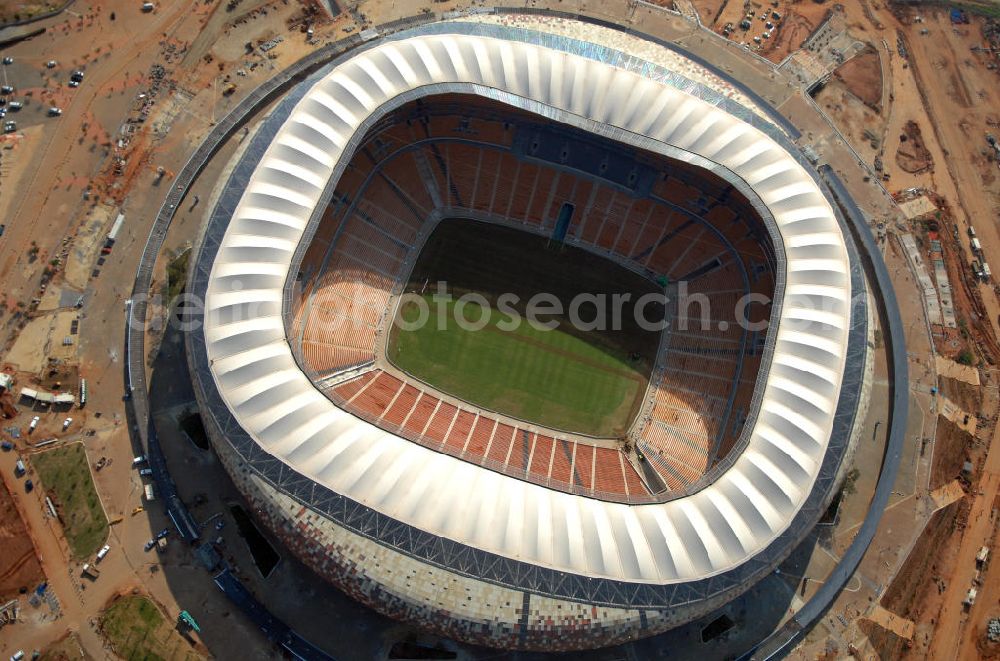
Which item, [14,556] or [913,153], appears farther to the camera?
[913,153]

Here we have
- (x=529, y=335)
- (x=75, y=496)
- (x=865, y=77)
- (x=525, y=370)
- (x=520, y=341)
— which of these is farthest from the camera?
(x=865, y=77)

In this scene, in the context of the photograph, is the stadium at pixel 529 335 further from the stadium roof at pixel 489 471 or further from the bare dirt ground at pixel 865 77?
the bare dirt ground at pixel 865 77

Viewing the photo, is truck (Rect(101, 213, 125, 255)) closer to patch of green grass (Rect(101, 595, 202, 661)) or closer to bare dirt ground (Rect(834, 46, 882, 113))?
patch of green grass (Rect(101, 595, 202, 661))

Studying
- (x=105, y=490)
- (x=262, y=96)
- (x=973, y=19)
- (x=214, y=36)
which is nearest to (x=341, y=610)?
(x=105, y=490)

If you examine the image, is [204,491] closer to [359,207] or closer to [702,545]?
[359,207]

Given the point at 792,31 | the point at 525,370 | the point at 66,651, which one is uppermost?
the point at 792,31

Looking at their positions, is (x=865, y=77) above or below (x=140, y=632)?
above

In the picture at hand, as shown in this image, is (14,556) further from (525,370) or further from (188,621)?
(525,370)

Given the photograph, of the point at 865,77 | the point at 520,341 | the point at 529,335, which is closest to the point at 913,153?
the point at 865,77
